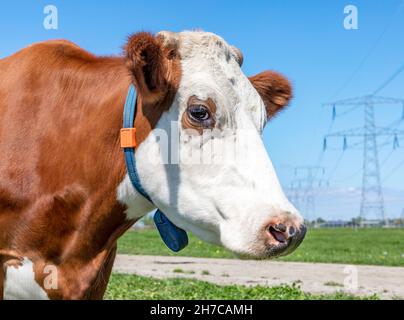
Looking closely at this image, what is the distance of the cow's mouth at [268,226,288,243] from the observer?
2910mm

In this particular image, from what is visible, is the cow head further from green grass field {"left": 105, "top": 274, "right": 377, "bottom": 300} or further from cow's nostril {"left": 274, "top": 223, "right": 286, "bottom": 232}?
green grass field {"left": 105, "top": 274, "right": 377, "bottom": 300}

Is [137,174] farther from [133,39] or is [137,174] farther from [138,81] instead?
[133,39]

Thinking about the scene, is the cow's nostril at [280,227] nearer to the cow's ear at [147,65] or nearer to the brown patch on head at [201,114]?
the brown patch on head at [201,114]

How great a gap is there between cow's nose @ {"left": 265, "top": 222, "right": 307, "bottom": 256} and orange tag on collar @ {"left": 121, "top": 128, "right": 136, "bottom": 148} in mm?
1003

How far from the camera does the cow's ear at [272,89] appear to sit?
4.20 metres

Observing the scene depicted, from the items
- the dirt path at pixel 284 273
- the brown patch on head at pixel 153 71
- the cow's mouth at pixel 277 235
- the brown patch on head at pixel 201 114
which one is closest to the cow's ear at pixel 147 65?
the brown patch on head at pixel 153 71

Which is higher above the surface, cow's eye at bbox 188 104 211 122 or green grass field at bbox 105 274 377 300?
cow's eye at bbox 188 104 211 122

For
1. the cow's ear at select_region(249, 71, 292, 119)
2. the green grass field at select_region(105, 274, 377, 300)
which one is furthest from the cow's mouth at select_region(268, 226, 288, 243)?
the green grass field at select_region(105, 274, 377, 300)

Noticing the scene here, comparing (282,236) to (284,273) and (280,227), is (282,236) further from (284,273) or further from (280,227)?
(284,273)

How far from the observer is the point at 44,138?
150 inches

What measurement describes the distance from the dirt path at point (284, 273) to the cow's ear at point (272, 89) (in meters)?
6.39

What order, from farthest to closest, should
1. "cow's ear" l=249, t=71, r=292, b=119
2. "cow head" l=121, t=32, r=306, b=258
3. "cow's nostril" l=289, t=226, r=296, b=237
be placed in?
Answer: "cow's ear" l=249, t=71, r=292, b=119
"cow head" l=121, t=32, r=306, b=258
"cow's nostril" l=289, t=226, r=296, b=237
